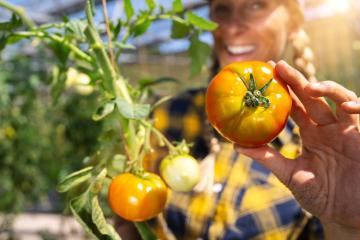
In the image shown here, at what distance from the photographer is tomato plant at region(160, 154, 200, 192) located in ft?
2.56

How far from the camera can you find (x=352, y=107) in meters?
0.70

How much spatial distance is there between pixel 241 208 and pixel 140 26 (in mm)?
487

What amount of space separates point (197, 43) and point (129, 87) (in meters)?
0.22

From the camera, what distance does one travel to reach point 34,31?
81 cm

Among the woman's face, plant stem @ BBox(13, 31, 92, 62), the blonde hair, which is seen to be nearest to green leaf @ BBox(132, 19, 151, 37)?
plant stem @ BBox(13, 31, 92, 62)

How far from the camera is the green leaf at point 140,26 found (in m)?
0.86

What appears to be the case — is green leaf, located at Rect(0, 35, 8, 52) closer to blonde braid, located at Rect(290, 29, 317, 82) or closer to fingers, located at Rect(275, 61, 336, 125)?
fingers, located at Rect(275, 61, 336, 125)

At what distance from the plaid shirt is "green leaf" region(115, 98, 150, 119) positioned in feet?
1.08

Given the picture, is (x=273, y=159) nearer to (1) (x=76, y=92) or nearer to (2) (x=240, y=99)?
(2) (x=240, y=99)

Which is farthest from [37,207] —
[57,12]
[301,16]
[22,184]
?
[301,16]

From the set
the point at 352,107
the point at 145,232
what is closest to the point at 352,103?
the point at 352,107

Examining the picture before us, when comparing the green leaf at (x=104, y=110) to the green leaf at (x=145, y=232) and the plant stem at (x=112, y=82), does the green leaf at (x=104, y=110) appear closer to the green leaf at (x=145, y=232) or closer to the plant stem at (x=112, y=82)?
the plant stem at (x=112, y=82)

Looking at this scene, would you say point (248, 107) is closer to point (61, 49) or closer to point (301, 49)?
point (61, 49)

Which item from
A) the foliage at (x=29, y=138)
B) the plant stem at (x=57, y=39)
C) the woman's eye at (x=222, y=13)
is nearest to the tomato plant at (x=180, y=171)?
the plant stem at (x=57, y=39)
